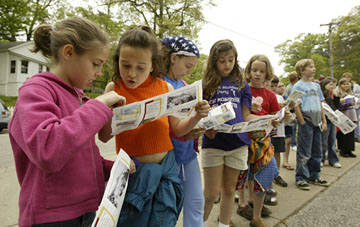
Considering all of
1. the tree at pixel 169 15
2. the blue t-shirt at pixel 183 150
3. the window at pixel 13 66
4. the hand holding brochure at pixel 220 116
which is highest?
the tree at pixel 169 15

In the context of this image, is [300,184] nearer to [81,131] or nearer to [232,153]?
[232,153]

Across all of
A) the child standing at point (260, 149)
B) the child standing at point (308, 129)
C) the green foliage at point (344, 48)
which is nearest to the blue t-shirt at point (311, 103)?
the child standing at point (308, 129)

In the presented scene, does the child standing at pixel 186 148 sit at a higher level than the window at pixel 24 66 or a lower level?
lower

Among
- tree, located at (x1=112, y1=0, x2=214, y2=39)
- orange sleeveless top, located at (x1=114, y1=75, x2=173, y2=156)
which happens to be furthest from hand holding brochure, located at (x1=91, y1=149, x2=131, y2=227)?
tree, located at (x1=112, y1=0, x2=214, y2=39)

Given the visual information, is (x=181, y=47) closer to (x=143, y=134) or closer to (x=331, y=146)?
(x=143, y=134)

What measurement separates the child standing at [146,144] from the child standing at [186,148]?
369mm

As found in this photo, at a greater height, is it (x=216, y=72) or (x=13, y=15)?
(x=13, y=15)

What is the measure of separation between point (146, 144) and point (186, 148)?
58 cm

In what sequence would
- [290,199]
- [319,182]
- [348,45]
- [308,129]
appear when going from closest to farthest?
[290,199]
[308,129]
[319,182]
[348,45]

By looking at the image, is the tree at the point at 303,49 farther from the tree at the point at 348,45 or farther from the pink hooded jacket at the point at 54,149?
the pink hooded jacket at the point at 54,149

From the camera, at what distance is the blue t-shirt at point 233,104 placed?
Result: 223 cm

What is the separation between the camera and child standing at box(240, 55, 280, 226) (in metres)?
2.56

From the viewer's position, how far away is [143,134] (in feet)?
4.61

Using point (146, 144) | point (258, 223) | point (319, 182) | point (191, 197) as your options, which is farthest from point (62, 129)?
point (319, 182)
